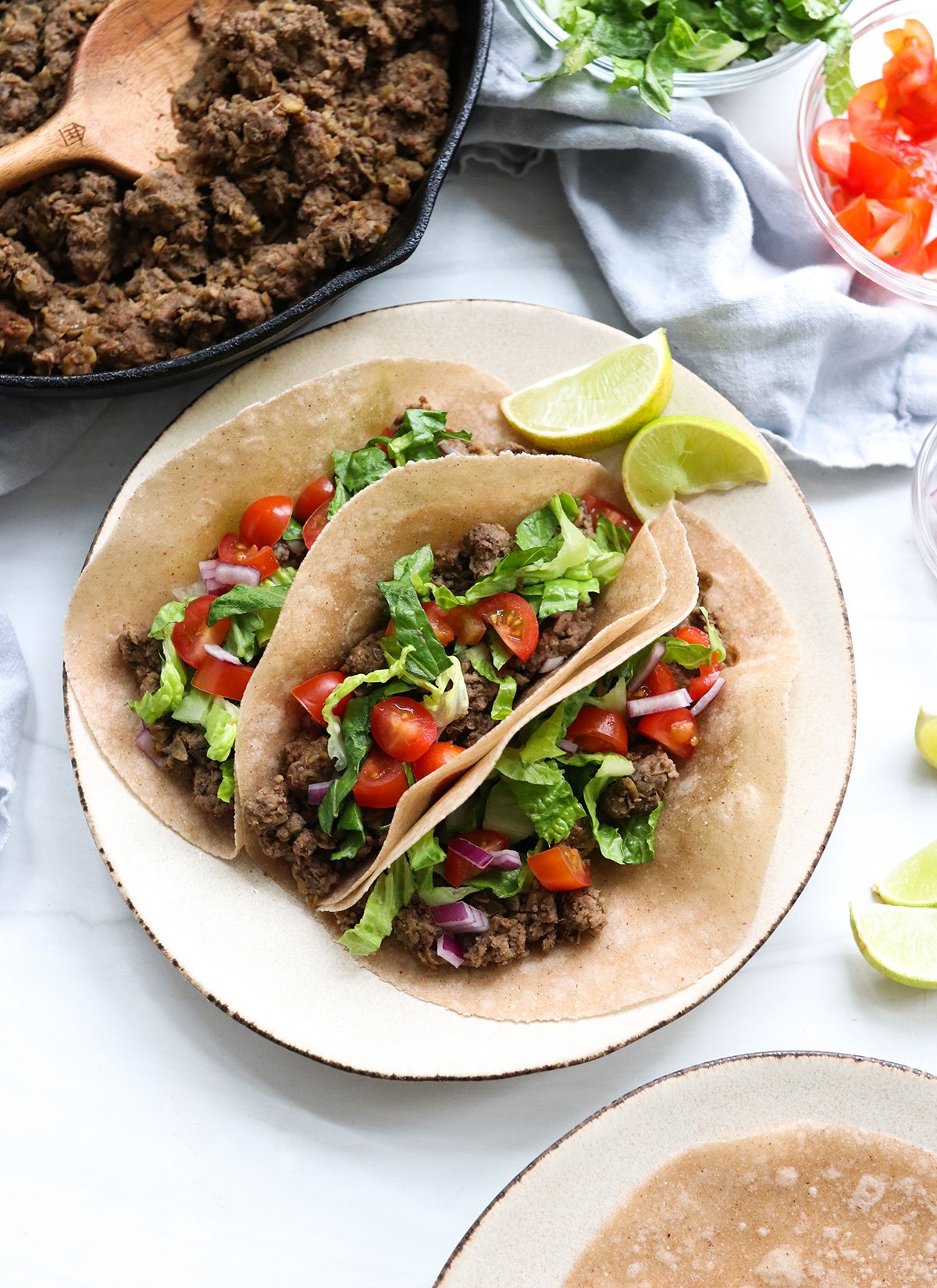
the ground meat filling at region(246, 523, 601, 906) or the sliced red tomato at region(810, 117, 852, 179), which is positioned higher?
the sliced red tomato at region(810, 117, 852, 179)

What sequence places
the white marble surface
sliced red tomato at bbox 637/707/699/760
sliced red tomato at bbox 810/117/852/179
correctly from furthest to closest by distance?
sliced red tomato at bbox 810/117/852/179 → the white marble surface → sliced red tomato at bbox 637/707/699/760

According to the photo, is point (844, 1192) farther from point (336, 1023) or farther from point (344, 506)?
point (344, 506)

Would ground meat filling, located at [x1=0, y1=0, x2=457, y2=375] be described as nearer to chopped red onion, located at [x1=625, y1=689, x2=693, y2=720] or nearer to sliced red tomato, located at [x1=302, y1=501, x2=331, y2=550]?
sliced red tomato, located at [x1=302, y1=501, x2=331, y2=550]

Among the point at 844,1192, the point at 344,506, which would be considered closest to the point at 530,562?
the point at 344,506

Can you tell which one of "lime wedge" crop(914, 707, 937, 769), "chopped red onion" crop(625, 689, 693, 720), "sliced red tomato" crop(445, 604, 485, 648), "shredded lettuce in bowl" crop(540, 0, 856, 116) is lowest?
"lime wedge" crop(914, 707, 937, 769)

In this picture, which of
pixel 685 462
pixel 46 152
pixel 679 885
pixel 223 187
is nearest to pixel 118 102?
pixel 46 152

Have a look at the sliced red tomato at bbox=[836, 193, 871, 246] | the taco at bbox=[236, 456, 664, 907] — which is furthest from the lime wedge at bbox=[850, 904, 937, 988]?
the sliced red tomato at bbox=[836, 193, 871, 246]

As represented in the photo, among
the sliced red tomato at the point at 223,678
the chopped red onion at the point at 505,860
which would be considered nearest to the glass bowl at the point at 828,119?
the chopped red onion at the point at 505,860

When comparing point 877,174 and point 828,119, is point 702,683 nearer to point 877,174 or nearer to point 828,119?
point 877,174
